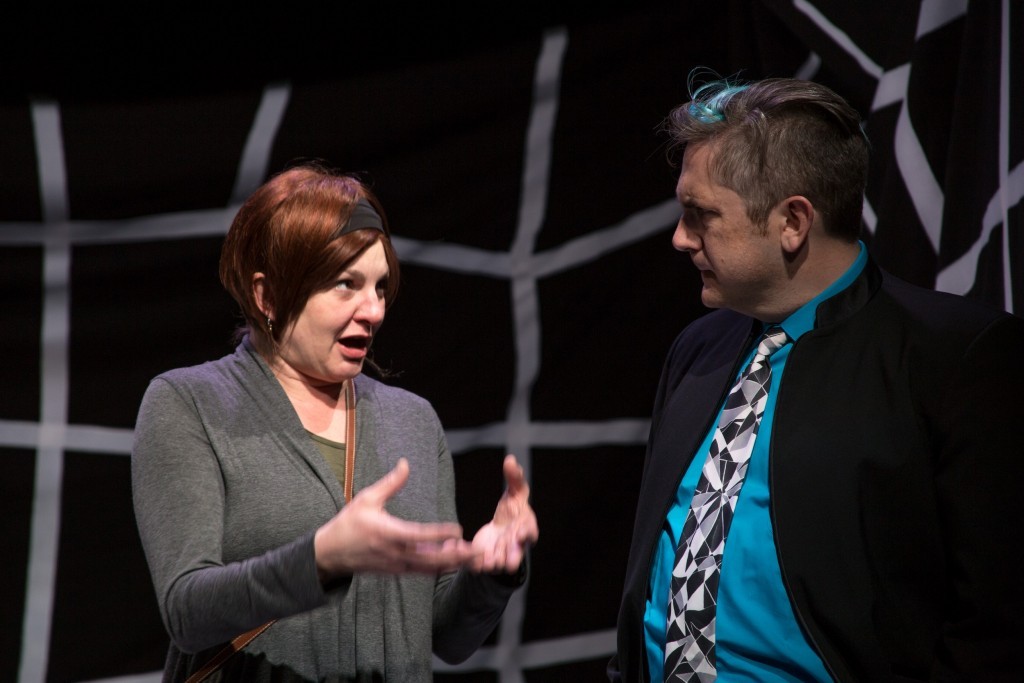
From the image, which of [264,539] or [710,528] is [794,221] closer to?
[710,528]

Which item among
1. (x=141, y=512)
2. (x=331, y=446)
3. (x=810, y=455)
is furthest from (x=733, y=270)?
(x=141, y=512)

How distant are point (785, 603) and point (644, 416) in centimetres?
151

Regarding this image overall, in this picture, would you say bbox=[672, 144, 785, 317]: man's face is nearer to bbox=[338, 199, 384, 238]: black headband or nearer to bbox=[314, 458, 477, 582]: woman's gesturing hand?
bbox=[338, 199, 384, 238]: black headband

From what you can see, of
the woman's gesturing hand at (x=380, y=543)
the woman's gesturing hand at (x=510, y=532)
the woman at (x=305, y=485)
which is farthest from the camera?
the woman's gesturing hand at (x=510, y=532)

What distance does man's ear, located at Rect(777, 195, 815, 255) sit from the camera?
166cm

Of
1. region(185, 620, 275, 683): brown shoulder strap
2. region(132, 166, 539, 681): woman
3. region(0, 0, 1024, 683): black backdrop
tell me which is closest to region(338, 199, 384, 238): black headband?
region(132, 166, 539, 681): woman

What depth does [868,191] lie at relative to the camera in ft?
8.02

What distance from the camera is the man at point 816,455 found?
147 centimetres

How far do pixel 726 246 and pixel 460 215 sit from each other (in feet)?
4.06

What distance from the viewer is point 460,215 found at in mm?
2818

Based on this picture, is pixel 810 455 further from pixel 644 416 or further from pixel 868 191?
pixel 644 416

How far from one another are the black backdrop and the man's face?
56 cm

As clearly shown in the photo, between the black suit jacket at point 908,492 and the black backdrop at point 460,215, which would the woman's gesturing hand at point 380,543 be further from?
the black backdrop at point 460,215

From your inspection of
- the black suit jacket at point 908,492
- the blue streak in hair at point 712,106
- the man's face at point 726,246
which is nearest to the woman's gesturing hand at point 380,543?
the black suit jacket at point 908,492
